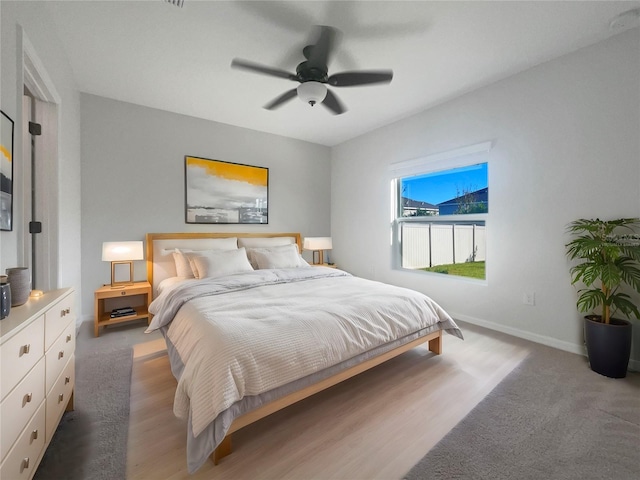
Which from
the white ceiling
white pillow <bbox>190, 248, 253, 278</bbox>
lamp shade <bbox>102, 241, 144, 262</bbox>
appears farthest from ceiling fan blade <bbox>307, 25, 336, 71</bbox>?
lamp shade <bbox>102, 241, 144, 262</bbox>

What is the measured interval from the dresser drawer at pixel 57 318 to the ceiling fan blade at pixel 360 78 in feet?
7.78

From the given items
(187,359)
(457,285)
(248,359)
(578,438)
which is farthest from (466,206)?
(187,359)

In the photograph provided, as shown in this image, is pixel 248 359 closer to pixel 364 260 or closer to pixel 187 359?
pixel 187 359

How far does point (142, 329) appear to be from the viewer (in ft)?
10.2

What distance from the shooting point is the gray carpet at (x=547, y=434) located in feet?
4.30

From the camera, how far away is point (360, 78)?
2.27 meters

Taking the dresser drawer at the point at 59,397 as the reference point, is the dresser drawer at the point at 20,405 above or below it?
above

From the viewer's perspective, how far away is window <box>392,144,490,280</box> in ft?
10.7

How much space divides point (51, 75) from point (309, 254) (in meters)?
3.72

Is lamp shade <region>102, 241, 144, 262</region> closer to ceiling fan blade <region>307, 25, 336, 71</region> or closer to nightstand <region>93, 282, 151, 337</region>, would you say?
nightstand <region>93, 282, 151, 337</region>

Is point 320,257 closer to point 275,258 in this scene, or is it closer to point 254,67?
point 275,258

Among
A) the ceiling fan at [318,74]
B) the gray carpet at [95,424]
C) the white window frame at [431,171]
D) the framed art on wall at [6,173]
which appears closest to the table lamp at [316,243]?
the white window frame at [431,171]

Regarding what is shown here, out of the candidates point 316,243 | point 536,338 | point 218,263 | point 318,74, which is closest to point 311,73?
point 318,74

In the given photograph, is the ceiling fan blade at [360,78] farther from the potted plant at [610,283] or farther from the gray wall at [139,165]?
the gray wall at [139,165]
